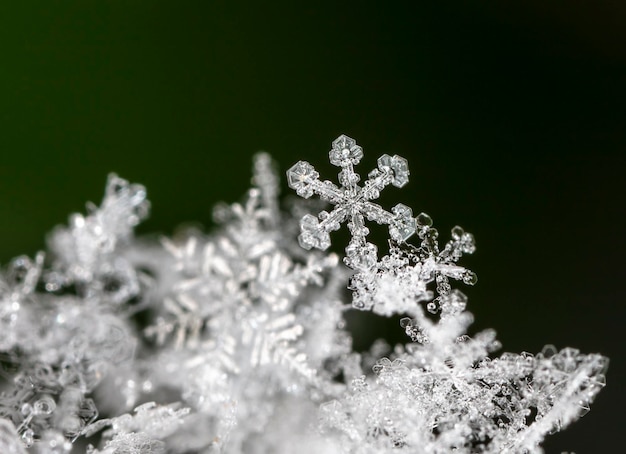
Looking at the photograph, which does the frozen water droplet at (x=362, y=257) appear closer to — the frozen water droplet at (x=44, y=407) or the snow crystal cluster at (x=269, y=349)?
the snow crystal cluster at (x=269, y=349)

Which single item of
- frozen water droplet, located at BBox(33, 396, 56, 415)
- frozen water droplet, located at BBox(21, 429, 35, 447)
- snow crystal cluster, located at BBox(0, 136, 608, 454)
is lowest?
frozen water droplet, located at BBox(21, 429, 35, 447)

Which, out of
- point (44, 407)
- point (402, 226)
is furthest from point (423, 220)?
point (44, 407)

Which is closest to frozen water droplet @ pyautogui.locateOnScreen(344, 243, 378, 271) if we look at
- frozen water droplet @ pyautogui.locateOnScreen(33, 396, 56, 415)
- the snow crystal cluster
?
the snow crystal cluster

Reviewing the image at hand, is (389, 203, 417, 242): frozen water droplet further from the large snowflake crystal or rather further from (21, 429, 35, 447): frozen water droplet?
(21, 429, 35, 447): frozen water droplet

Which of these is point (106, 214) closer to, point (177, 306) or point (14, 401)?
point (177, 306)

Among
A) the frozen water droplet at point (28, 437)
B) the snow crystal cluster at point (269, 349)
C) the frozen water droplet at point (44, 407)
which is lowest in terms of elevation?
the frozen water droplet at point (28, 437)

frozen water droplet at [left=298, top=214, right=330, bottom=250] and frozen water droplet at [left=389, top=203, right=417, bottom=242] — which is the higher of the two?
frozen water droplet at [left=389, top=203, right=417, bottom=242]

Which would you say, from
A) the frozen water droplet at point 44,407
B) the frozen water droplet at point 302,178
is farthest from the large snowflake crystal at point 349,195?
the frozen water droplet at point 44,407

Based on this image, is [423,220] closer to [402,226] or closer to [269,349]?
[402,226]
